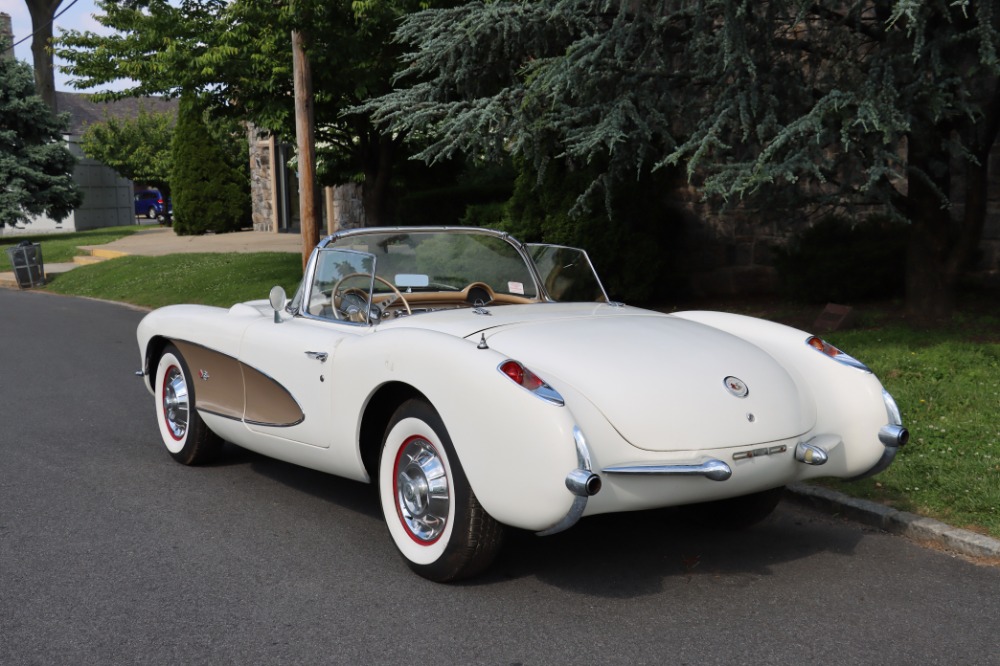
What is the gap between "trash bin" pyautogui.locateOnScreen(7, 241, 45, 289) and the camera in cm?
2188

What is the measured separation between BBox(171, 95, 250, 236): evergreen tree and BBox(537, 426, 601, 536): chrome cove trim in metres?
29.0

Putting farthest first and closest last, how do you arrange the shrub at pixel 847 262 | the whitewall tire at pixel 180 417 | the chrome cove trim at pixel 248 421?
the shrub at pixel 847 262 → the whitewall tire at pixel 180 417 → the chrome cove trim at pixel 248 421

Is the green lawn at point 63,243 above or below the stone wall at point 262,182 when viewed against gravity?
below

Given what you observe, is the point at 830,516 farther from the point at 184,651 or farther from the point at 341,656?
the point at 184,651

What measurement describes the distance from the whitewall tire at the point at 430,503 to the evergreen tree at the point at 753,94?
4.21 meters

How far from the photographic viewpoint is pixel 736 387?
4.48 metres

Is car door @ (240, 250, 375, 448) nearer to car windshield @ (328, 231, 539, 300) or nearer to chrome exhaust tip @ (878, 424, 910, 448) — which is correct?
car windshield @ (328, 231, 539, 300)

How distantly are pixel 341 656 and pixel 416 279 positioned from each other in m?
2.46

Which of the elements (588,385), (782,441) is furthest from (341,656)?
(782,441)

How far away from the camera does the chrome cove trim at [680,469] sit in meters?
4.11

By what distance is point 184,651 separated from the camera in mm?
3889

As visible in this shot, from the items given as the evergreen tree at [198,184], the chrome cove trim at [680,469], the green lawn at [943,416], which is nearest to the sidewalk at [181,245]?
the evergreen tree at [198,184]

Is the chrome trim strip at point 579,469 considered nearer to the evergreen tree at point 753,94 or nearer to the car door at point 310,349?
the car door at point 310,349

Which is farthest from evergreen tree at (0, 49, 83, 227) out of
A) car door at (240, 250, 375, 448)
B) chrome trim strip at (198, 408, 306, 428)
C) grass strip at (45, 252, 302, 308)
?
car door at (240, 250, 375, 448)
